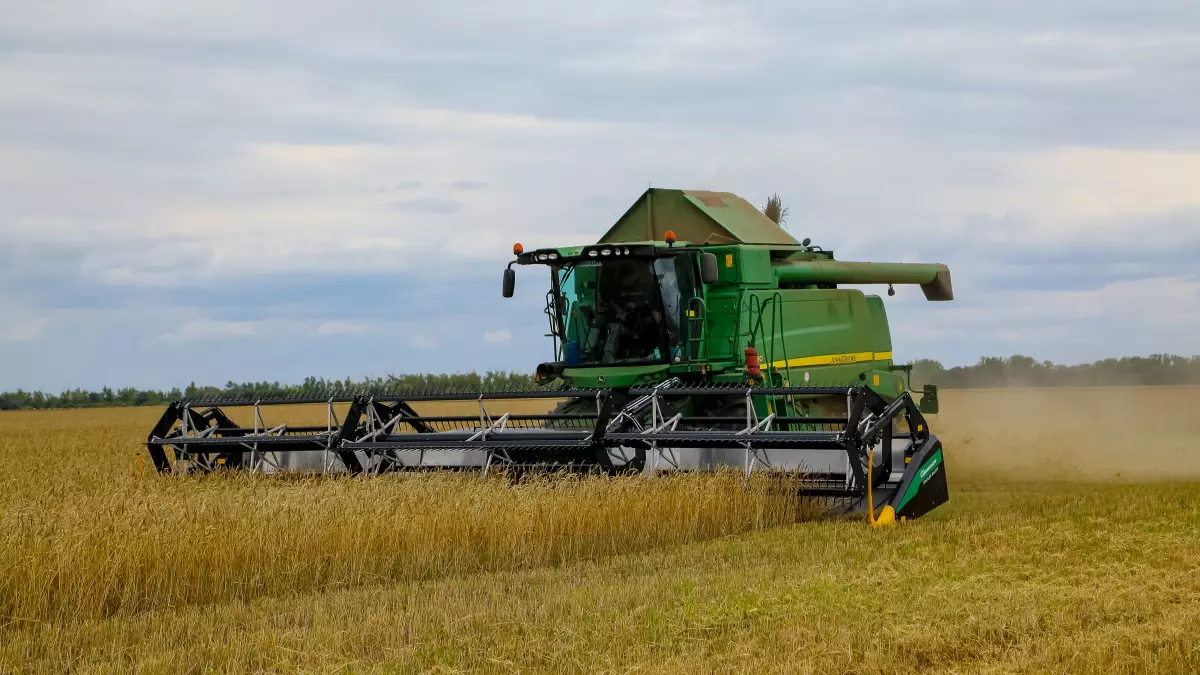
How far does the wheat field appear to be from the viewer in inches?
183

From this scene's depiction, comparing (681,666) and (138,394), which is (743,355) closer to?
(681,666)

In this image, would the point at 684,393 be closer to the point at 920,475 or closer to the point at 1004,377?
the point at 920,475

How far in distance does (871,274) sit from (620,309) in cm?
340

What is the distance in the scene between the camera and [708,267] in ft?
33.6

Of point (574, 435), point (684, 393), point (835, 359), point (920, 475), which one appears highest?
point (835, 359)

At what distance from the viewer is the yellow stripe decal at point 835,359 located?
11.4 m

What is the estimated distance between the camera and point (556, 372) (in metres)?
11.2

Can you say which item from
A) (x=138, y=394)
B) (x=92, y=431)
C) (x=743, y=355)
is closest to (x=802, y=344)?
(x=743, y=355)

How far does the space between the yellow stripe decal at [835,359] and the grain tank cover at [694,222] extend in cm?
123

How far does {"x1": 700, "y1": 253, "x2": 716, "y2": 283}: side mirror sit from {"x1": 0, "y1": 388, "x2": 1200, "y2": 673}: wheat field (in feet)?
7.43

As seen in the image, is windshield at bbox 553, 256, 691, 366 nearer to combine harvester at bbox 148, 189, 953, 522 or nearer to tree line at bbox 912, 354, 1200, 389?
combine harvester at bbox 148, 189, 953, 522

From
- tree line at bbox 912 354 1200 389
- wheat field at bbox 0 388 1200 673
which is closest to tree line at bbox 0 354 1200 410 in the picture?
tree line at bbox 912 354 1200 389

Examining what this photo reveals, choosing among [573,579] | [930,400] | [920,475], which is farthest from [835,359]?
[573,579]

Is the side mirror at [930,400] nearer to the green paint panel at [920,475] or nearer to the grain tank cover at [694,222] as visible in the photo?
the grain tank cover at [694,222]
